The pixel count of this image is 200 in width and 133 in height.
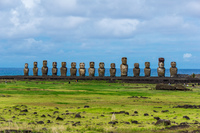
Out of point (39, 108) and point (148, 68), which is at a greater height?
point (148, 68)

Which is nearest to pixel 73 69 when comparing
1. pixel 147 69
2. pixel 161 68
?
pixel 147 69

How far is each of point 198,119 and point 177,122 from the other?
109cm

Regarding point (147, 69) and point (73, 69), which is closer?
point (147, 69)

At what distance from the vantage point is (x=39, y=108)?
1645 centimetres

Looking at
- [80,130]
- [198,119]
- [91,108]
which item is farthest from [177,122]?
[91,108]

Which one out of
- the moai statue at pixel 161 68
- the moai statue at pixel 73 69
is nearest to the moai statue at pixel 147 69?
the moai statue at pixel 161 68

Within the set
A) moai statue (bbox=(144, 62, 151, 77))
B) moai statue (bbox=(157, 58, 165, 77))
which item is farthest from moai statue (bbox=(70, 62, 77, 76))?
moai statue (bbox=(157, 58, 165, 77))

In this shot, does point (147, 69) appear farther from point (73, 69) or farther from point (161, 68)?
point (73, 69)

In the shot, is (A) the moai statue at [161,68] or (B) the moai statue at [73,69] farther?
(B) the moai statue at [73,69]

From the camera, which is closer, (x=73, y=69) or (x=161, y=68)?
(x=161, y=68)

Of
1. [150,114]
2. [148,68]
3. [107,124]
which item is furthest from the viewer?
[148,68]

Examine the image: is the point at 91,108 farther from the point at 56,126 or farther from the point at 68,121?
the point at 56,126

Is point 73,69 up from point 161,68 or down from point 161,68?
down

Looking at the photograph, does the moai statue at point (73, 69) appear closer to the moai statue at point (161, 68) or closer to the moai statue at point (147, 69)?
the moai statue at point (147, 69)
